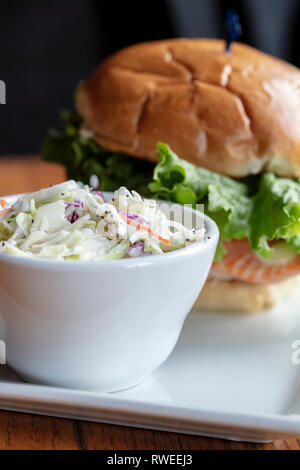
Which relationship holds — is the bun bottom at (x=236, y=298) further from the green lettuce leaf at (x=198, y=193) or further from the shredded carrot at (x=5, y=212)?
the shredded carrot at (x=5, y=212)

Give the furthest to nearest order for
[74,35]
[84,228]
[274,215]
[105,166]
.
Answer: [74,35]
[105,166]
[274,215]
[84,228]

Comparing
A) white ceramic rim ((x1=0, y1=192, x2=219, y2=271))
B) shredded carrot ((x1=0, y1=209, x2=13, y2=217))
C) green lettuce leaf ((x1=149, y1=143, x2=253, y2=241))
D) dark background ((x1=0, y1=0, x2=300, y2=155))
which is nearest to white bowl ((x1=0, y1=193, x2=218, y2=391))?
white ceramic rim ((x1=0, y1=192, x2=219, y2=271))

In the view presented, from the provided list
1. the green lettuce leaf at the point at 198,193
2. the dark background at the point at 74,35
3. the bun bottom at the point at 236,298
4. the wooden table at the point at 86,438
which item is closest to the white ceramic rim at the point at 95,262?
the wooden table at the point at 86,438

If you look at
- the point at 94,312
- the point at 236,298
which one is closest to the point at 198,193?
the point at 236,298

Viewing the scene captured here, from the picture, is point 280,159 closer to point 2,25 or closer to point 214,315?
point 214,315

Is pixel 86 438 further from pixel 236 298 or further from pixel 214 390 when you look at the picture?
pixel 236 298

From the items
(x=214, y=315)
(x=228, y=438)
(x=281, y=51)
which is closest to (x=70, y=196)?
(x=228, y=438)
